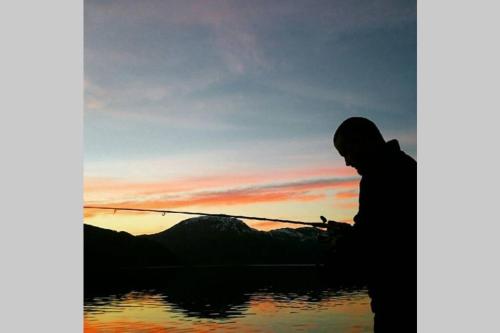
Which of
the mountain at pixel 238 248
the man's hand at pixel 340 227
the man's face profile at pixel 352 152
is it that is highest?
the man's face profile at pixel 352 152

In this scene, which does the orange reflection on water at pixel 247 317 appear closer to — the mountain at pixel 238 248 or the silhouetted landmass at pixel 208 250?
the silhouetted landmass at pixel 208 250

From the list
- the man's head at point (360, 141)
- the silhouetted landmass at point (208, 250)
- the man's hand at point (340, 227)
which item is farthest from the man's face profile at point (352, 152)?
the silhouetted landmass at point (208, 250)

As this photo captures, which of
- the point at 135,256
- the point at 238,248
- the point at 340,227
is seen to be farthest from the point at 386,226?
the point at 238,248

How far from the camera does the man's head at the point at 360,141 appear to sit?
2719 millimetres

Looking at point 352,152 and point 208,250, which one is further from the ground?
point 352,152

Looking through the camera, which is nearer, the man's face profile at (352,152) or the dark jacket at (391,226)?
the dark jacket at (391,226)

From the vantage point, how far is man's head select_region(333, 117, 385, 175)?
272 cm

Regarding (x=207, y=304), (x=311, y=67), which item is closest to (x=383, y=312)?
(x=311, y=67)

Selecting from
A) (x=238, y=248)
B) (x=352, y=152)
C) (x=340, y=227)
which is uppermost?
(x=352, y=152)

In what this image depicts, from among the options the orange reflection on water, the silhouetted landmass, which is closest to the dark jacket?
the orange reflection on water

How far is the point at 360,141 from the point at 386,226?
42 centimetres

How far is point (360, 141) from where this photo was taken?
8.93 ft

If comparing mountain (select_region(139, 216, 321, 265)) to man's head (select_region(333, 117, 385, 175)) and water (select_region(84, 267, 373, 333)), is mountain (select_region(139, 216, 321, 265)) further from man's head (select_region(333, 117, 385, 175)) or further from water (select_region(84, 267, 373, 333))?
man's head (select_region(333, 117, 385, 175))

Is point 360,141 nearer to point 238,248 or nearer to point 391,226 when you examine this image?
point 391,226
